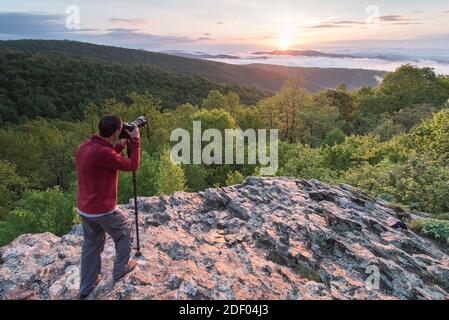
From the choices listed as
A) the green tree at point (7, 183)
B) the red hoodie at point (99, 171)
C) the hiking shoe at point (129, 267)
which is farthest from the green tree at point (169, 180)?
the green tree at point (7, 183)

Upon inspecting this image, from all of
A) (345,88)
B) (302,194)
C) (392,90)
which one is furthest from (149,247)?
(345,88)

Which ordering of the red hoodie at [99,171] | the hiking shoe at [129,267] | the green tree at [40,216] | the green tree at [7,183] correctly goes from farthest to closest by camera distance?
the green tree at [7,183] < the green tree at [40,216] < the hiking shoe at [129,267] < the red hoodie at [99,171]

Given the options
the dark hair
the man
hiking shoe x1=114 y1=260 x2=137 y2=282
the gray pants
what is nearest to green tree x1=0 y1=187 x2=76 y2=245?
hiking shoe x1=114 y1=260 x2=137 y2=282

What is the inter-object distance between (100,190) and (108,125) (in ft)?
3.98

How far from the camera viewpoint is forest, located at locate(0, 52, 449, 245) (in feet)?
72.1

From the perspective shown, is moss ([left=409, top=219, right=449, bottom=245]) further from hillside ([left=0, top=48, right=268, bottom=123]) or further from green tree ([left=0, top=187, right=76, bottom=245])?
hillside ([left=0, top=48, right=268, bottom=123])

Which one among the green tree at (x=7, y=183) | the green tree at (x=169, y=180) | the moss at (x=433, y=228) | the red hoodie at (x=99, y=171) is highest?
the red hoodie at (x=99, y=171)

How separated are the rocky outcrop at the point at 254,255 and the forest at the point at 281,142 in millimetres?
2603

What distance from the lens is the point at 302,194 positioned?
1395cm

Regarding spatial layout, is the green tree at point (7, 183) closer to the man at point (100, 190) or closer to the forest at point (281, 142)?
the forest at point (281, 142)

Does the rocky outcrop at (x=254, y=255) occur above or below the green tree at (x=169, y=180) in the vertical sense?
above

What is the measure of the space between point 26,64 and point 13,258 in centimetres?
13825

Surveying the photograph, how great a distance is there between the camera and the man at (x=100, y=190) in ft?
23.6

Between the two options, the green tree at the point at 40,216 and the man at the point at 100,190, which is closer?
the man at the point at 100,190
